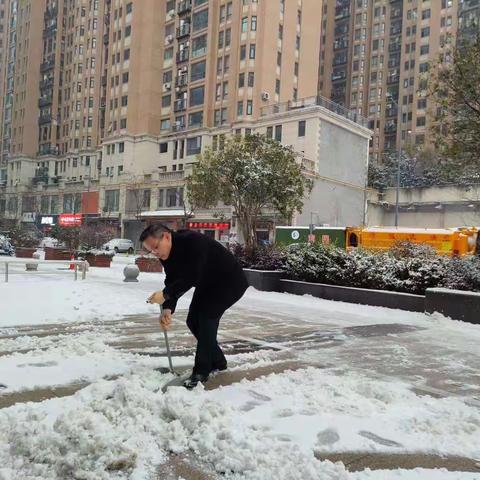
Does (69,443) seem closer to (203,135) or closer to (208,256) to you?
(208,256)

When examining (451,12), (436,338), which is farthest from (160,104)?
(436,338)

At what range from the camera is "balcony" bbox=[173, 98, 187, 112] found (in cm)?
4958

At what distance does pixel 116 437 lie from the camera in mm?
2965

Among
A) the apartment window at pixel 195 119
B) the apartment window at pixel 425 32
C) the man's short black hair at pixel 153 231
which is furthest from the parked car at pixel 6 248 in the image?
the apartment window at pixel 425 32

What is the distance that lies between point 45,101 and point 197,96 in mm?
33983

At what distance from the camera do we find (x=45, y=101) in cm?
7169

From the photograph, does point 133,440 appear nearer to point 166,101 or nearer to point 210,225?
point 210,225

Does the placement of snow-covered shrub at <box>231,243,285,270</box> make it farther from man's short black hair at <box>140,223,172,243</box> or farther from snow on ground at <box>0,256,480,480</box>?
man's short black hair at <box>140,223,172,243</box>

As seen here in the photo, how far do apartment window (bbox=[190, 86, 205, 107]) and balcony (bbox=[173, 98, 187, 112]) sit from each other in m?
0.98

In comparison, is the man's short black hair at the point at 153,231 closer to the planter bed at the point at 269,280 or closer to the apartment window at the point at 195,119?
the planter bed at the point at 269,280

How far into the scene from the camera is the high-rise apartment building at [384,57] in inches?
2783

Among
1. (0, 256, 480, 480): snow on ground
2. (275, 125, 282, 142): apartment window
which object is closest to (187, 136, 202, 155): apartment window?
(275, 125, 282, 142): apartment window

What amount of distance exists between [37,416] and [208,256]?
5.93ft

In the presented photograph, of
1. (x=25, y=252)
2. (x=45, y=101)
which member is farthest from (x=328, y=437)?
(x=45, y=101)
